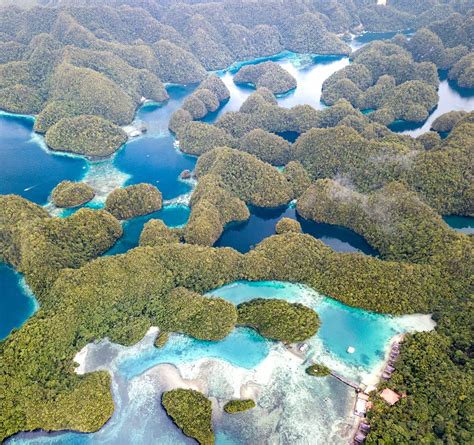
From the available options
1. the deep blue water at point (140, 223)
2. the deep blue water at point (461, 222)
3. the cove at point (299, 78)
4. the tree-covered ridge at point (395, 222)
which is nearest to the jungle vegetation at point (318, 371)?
the tree-covered ridge at point (395, 222)

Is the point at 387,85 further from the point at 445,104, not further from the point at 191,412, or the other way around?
the point at 191,412

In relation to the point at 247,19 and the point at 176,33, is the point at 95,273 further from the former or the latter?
the point at 247,19

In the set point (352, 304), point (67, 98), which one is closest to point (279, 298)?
point (352, 304)

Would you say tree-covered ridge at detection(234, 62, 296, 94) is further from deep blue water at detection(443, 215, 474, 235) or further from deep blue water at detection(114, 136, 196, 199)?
deep blue water at detection(443, 215, 474, 235)

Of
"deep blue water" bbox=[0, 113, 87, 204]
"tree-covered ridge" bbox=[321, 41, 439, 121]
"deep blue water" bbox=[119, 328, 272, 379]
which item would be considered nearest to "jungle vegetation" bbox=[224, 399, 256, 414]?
"deep blue water" bbox=[119, 328, 272, 379]

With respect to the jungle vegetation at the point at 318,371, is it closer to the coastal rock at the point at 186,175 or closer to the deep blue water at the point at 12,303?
the deep blue water at the point at 12,303

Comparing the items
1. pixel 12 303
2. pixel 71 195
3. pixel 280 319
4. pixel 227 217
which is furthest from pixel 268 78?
pixel 12 303
